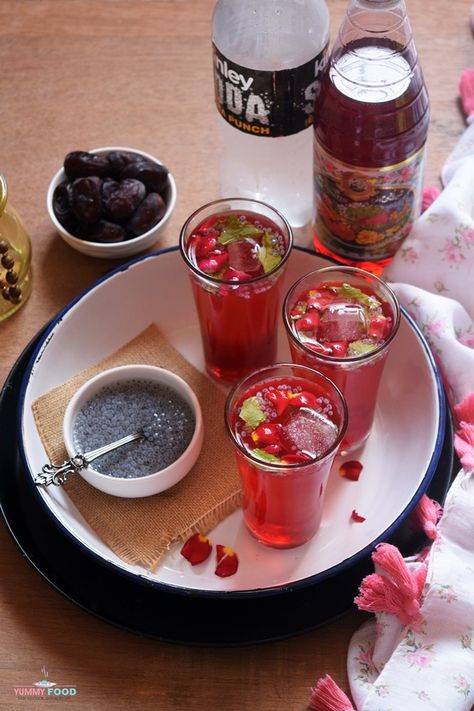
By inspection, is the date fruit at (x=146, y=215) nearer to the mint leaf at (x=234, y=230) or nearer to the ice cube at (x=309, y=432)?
the mint leaf at (x=234, y=230)

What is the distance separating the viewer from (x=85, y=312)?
139cm

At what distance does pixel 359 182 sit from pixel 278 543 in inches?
20.5

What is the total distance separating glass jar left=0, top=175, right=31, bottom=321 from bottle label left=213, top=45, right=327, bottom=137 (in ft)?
1.20

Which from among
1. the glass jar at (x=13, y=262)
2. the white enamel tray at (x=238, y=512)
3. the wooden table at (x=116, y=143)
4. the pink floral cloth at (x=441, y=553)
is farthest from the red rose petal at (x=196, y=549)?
the glass jar at (x=13, y=262)

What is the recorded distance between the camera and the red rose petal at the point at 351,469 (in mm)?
1270

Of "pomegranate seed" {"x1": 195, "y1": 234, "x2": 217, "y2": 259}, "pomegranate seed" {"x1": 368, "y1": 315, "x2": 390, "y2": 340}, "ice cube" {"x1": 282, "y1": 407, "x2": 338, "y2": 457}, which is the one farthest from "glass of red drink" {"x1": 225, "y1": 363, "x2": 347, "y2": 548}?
"pomegranate seed" {"x1": 195, "y1": 234, "x2": 217, "y2": 259}

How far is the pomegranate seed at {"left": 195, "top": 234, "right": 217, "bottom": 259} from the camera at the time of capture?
1.28 metres

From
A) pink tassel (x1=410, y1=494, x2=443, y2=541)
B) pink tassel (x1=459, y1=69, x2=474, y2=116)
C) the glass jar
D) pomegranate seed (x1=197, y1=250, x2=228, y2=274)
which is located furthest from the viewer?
pink tassel (x1=459, y1=69, x2=474, y2=116)

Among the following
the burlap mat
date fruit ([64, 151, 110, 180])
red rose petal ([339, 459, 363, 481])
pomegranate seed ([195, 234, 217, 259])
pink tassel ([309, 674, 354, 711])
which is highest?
pomegranate seed ([195, 234, 217, 259])

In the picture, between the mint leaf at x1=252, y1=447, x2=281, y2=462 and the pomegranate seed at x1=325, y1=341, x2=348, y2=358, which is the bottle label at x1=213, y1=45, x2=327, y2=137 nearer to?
the pomegranate seed at x1=325, y1=341, x2=348, y2=358

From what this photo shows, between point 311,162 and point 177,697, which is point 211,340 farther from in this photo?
point 177,697

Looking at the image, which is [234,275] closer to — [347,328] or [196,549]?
[347,328]

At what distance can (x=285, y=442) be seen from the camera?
1091 millimetres

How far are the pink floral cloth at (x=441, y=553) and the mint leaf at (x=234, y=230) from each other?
0.80 ft
